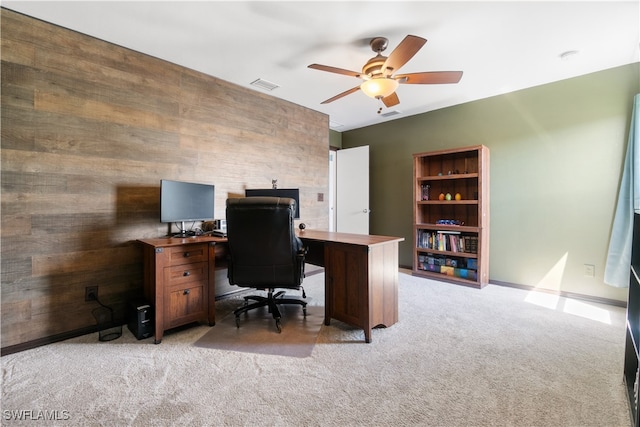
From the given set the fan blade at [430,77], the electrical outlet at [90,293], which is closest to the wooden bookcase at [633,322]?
the fan blade at [430,77]

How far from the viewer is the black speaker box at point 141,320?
90.4 inches

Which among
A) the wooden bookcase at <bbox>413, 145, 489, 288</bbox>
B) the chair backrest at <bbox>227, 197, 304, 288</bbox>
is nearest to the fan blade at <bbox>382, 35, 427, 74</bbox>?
the chair backrest at <bbox>227, 197, 304, 288</bbox>

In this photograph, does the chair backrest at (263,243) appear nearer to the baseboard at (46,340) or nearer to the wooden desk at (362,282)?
the wooden desk at (362,282)

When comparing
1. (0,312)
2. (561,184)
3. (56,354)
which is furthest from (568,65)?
(0,312)

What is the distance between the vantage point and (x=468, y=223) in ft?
13.4

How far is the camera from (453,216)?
168 inches

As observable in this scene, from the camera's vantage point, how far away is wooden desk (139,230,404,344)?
227cm

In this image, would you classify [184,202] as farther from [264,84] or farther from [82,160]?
[264,84]

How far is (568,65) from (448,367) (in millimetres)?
3389

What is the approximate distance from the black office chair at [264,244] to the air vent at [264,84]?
185 centimetres

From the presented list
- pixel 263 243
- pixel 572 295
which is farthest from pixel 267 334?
pixel 572 295

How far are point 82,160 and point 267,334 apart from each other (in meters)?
2.21

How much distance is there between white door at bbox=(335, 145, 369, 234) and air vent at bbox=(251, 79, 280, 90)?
213 centimetres

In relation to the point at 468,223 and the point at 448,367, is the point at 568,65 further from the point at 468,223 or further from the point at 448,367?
the point at 448,367
